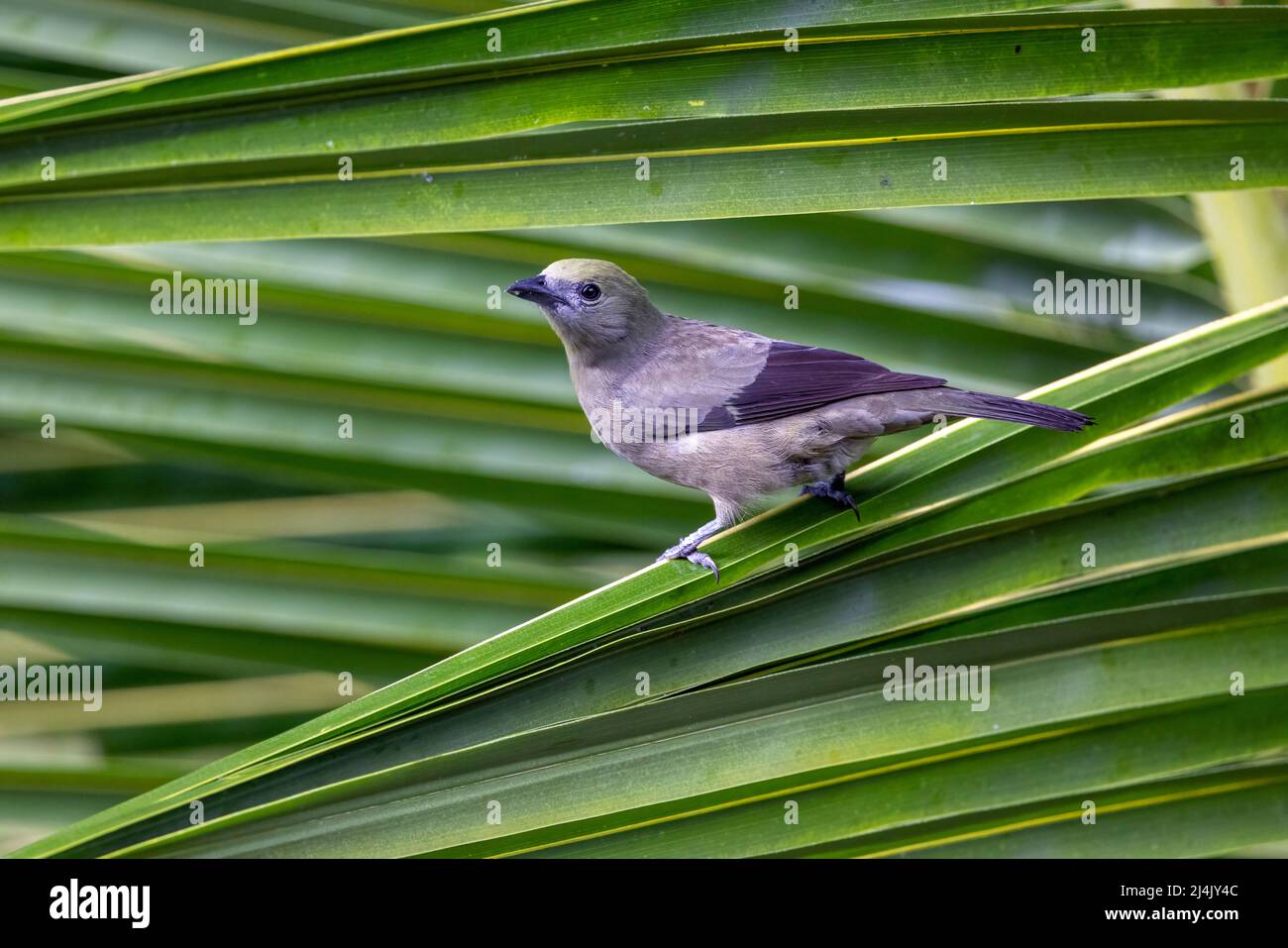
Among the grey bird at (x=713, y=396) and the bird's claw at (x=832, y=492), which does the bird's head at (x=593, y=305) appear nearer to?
the grey bird at (x=713, y=396)

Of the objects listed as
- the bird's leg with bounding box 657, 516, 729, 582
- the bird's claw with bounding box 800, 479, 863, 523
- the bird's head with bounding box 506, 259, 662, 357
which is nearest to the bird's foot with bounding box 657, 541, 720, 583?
the bird's leg with bounding box 657, 516, 729, 582

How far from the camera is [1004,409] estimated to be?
202cm

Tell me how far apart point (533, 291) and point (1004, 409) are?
120 cm

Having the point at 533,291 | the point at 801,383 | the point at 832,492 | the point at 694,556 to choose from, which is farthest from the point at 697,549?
the point at 533,291

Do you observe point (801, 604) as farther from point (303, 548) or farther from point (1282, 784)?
point (303, 548)

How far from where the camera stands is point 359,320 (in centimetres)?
229

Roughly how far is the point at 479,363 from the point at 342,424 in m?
0.31

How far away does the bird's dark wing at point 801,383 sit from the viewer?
8.48 feet

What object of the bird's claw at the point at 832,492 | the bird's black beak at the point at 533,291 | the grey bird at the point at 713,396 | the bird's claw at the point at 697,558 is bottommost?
the bird's claw at the point at 697,558

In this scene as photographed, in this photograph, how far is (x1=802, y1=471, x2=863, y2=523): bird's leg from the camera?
8.06 feet

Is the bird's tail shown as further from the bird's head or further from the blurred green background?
the bird's head

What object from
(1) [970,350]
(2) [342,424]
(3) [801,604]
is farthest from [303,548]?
(1) [970,350]

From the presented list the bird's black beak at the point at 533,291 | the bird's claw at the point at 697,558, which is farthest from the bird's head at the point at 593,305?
the bird's claw at the point at 697,558

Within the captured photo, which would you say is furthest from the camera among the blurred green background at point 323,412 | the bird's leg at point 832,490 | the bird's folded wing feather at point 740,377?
the bird's folded wing feather at point 740,377
